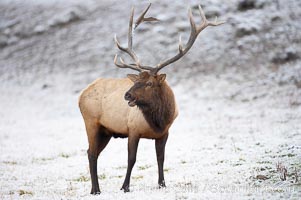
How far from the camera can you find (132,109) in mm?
9922

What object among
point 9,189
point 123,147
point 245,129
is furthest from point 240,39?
point 9,189

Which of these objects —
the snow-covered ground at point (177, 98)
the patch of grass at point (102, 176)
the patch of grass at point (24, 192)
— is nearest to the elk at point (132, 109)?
the snow-covered ground at point (177, 98)

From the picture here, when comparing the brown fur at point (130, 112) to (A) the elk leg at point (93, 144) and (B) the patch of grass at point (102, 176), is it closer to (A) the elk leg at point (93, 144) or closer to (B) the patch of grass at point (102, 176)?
(A) the elk leg at point (93, 144)

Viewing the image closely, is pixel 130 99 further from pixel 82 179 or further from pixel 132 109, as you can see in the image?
pixel 82 179

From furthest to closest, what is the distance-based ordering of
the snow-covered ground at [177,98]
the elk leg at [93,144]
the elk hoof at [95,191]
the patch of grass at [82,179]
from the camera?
the patch of grass at [82,179], the snow-covered ground at [177,98], the elk leg at [93,144], the elk hoof at [95,191]

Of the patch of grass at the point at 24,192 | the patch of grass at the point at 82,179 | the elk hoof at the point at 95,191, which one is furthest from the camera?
the patch of grass at the point at 82,179

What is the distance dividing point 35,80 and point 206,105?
10.9m

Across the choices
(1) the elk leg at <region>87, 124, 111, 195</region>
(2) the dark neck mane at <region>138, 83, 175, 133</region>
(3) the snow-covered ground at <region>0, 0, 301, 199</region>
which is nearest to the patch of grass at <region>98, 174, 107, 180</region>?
(3) the snow-covered ground at <region>0, 0, 301, 199</region>

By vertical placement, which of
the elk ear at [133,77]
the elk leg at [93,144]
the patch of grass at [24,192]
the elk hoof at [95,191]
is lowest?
the patch of grass at [24,192]

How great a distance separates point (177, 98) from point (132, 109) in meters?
17.0

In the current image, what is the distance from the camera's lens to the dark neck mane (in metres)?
9.73

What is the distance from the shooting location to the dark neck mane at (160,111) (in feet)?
31.9

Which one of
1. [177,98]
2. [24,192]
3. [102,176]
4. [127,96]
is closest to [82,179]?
[102,176]

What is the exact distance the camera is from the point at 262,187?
911 centimetres
